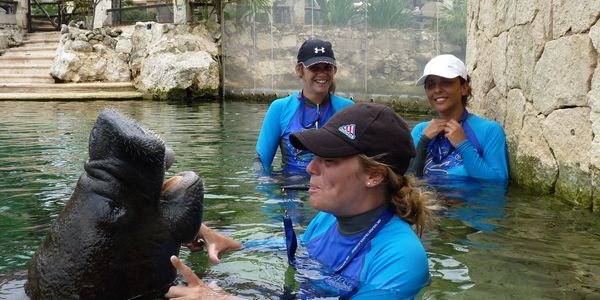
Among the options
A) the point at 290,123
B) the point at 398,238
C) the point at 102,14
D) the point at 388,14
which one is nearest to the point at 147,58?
the point at 102,14

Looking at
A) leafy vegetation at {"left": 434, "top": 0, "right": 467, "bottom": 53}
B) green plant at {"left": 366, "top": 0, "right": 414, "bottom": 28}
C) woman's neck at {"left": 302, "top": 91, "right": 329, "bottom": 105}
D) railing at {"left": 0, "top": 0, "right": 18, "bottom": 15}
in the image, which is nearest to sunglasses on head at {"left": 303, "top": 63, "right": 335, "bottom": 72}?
woman's neck at {"left": 302, "top": 91, "right": 329, "bottom": 105}

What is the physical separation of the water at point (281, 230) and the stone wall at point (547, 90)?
232 millimetres

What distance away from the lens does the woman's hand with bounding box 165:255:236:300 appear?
2.63 meters

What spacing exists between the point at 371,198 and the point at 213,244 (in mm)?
983

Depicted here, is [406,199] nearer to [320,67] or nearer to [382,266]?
[382,266]

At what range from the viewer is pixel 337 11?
1608 cm

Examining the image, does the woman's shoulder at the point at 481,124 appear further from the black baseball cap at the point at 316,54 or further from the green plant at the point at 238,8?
the green plant at the point at 238,8

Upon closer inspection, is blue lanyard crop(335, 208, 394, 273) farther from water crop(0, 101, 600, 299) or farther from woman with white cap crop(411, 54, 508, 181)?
woman with white cap crop(411, 54, 508, 181)

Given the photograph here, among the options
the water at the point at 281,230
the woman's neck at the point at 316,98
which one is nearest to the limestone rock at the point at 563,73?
the water at the point at 281,230

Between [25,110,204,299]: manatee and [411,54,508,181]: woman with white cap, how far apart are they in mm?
3476

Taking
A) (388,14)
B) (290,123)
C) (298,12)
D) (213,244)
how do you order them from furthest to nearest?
1. (298,12)
2. (388,14)
3. (290,123)
4. (213,244)

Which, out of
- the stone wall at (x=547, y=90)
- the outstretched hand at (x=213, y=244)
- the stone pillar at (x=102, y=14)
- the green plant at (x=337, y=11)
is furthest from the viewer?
the stone pillar at (x=102, y=14)

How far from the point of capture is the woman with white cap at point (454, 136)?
5809 mm

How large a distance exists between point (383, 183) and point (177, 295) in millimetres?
872
